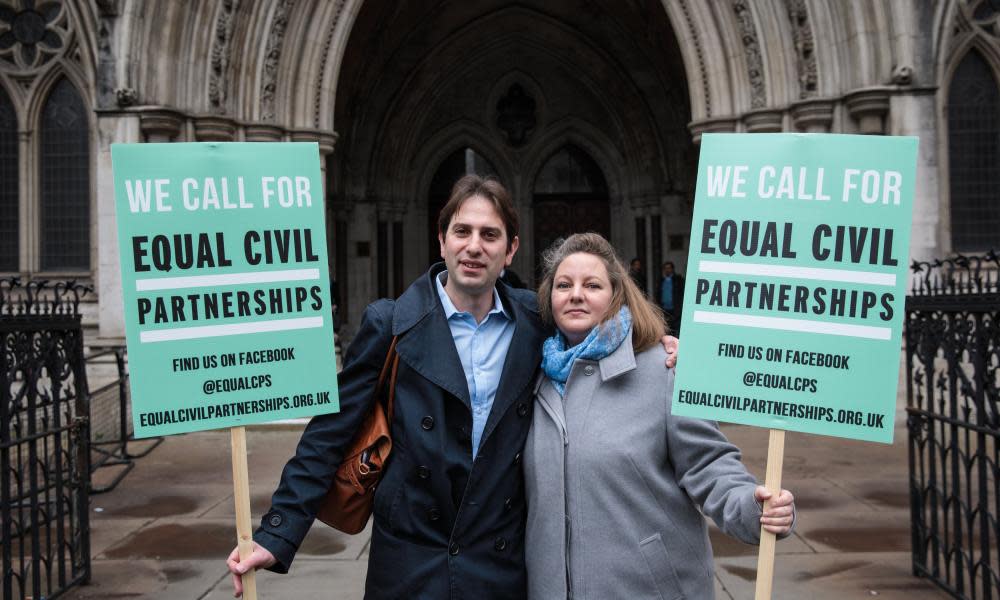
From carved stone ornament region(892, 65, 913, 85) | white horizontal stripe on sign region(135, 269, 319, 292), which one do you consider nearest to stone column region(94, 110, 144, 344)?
white horizontal stripe on sign region(135, 269, 319, 292)

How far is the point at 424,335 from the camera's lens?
245 centimetres

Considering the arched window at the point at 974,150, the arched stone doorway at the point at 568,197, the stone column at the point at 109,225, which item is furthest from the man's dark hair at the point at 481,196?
the arched stone doorway at the point at 568,197

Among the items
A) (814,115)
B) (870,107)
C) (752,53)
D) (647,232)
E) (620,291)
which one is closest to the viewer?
(620,291)

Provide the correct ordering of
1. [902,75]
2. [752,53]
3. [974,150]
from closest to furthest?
1. [902,75]
2. [752,53]
3. [974,150]

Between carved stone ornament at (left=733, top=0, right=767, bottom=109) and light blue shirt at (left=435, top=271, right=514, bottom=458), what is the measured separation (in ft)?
26.7

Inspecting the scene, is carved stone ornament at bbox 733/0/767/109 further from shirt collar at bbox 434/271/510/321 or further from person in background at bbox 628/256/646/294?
shirt collar at bbox 434/271/510/321

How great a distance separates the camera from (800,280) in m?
2.40

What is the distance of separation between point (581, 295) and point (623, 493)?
1.92ft

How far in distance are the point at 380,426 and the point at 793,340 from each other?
126cm

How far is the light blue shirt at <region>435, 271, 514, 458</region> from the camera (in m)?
2.45

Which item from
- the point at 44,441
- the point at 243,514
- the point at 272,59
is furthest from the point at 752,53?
the point at 243,514

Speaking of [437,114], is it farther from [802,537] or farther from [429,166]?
[802,537]

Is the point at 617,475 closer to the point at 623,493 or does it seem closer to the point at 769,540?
the point at 623,493

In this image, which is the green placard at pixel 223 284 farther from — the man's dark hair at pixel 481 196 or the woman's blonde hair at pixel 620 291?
the woman's blonde hair at pixel 620 291
